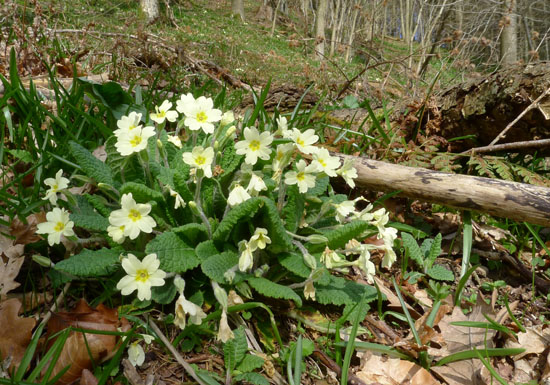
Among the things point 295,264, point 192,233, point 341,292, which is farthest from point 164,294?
point 341,292

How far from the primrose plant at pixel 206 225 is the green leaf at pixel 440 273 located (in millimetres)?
496

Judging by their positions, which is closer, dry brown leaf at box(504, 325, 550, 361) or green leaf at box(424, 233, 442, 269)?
dry brown leaf at box(504, 325, 550, 361)

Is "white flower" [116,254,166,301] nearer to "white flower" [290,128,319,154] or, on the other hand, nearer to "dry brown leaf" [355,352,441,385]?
"white flower" [290,128,319,154]

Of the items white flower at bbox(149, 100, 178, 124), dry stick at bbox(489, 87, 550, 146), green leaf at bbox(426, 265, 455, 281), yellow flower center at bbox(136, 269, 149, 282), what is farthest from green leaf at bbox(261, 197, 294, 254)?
dry stick at bbox(489, 87, 550, 146)

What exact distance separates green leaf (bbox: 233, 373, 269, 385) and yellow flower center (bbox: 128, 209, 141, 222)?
685 millimetres

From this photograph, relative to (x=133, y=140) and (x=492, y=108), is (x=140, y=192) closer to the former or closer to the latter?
(x=133, y=140)

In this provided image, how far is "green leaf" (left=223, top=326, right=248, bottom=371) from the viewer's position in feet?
5.00

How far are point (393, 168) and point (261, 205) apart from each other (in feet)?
3.72

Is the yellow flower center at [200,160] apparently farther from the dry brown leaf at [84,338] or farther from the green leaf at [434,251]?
the green leaf at [434,251]

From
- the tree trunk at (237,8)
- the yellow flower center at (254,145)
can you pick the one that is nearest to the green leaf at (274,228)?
the yellow flower center at (254,145)

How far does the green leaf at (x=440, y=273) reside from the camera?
2.18m

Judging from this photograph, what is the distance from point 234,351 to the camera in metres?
1.53

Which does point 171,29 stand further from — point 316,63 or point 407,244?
point 407,244

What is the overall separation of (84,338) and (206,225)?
614 mm
